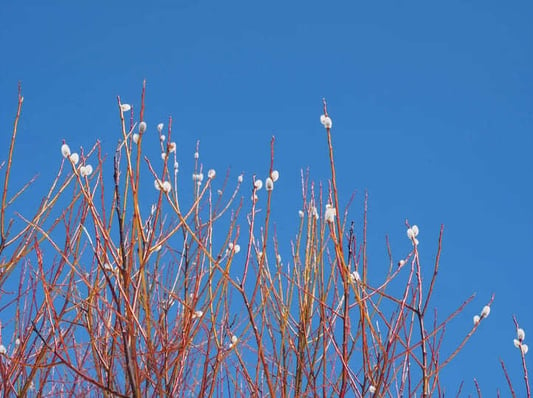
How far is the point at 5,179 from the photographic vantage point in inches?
90.7

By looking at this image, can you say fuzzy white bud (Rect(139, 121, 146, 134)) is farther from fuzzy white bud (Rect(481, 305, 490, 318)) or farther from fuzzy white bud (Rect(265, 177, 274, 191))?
fuzzy white bud (Rect(481, 305, 490, 318))

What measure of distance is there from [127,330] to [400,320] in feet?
2.43

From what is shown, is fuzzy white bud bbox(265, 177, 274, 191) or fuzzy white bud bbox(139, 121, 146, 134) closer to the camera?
fuzzy white bud bbox(139, 121, 146, 134)

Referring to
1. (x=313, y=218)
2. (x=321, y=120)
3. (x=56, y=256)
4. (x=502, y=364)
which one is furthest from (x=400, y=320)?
(x=56, y=256)

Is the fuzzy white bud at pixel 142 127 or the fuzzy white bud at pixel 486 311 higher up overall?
the fuzzy white bud at pixel 142 127

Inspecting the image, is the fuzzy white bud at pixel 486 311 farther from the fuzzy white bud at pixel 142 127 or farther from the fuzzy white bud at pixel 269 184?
the fuzzy white bud at pixel 142 127

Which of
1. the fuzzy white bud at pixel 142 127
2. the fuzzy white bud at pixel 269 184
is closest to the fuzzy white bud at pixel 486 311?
the fuzzy white bud at pixel 269 184

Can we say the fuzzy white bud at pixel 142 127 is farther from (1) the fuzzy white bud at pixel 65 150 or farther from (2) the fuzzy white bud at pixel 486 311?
(2) the fuzzy white bud at pixel 486 311

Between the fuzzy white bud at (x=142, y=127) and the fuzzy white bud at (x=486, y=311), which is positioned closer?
the fuzzy white bud at (x=142, y=127)

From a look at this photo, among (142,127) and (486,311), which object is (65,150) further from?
(486,311)

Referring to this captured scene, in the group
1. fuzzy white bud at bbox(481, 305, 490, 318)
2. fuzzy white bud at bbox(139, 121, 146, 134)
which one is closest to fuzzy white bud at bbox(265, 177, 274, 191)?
fuzzy white bud at bbox(139, 121, 146, 134)

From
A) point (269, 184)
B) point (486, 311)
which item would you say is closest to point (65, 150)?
point (269, 184)

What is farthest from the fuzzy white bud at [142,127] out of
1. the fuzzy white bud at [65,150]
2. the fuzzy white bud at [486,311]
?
the fuzzy white bud at [486,311]

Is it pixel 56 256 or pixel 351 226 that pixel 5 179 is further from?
pixel 351 226
